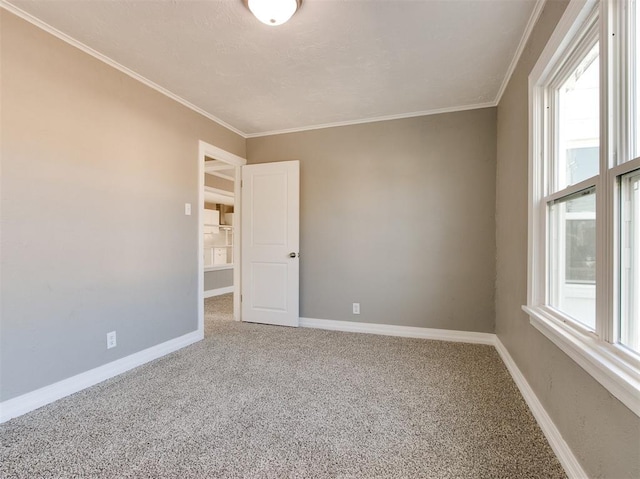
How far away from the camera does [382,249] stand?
346 cm

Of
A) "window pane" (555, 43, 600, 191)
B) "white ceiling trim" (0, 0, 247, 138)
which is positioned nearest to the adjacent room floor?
"window pane" (555, 43, 600, 191)

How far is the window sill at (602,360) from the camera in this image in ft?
3.08

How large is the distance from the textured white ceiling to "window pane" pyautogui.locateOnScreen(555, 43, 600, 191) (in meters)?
0.59

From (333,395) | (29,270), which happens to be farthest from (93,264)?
(333,395)

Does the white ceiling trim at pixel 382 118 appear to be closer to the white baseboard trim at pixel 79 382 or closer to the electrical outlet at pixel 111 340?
the white baseboard trim at pixel 79 382

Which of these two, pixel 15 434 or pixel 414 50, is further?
pixel 414 50

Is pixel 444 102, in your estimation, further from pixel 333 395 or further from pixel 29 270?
pixel 29 270

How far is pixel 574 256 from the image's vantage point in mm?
1559

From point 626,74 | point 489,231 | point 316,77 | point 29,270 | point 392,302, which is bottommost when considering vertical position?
point 392,302

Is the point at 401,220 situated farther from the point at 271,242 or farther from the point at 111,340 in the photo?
the point at 111,340

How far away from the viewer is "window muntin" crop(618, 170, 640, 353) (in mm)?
1053

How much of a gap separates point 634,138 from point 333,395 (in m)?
2.03

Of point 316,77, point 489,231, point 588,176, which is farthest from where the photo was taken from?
point 489,231

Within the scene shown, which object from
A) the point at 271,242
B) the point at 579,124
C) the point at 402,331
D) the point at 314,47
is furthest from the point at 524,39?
the point at 271,242
